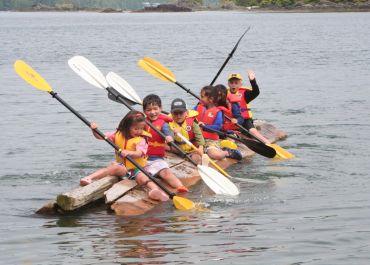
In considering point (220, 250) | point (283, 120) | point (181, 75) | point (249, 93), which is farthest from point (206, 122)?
point (181, 75)

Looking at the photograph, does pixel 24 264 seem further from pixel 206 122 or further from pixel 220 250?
pixel 206 122

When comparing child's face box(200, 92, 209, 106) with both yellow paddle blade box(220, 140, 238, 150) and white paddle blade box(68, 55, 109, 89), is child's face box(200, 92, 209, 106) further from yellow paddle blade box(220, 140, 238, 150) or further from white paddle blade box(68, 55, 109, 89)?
white paddle blade box(68, 55, 109, 89)

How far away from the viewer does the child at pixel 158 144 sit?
10.0 meters

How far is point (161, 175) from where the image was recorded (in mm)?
10000

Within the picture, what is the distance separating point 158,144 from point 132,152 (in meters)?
0.75

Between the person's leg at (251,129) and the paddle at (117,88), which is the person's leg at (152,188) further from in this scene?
the person's leg at (251,129)

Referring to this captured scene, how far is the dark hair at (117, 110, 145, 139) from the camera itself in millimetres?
9648

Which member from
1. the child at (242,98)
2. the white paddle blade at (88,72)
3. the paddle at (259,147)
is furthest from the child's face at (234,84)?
the white paddle blade at (88,72)

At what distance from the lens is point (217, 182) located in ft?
33.7

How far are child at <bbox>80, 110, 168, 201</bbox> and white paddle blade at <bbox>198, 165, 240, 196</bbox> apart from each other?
2.47 feet

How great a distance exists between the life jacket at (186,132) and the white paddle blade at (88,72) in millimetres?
1152

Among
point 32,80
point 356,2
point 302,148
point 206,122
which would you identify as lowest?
point 356,2

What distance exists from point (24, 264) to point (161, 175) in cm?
265

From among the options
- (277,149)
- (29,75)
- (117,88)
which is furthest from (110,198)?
(277,149)
